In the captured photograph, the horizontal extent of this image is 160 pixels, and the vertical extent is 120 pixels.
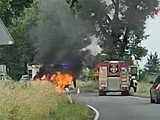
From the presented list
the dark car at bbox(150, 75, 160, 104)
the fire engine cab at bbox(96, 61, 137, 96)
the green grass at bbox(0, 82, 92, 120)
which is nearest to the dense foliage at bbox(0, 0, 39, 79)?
the fire engine cab at bbox(96, 61, 137, 96)

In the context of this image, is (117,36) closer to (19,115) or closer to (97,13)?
(97,13)

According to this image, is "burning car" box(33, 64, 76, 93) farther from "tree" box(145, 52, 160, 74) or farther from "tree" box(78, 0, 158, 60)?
"tree" box(145, 52, 160, 74)

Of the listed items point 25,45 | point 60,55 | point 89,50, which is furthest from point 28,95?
point 25,45

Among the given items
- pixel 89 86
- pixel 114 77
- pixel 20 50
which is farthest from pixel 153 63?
pixel 114 77

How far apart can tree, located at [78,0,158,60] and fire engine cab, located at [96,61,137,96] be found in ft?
37.9

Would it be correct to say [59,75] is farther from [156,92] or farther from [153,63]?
[153,63]

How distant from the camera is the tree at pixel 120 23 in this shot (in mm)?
66438

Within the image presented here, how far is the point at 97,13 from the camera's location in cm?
6988

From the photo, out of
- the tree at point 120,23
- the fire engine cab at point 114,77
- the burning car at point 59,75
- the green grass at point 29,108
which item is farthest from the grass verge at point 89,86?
the green grass at point 29,108

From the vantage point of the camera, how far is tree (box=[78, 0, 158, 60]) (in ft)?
218

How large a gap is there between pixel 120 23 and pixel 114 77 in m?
14.8

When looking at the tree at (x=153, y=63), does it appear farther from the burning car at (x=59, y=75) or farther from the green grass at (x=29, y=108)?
the green grass at (x=29, y=108)

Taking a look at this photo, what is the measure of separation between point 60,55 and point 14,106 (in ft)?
85.2

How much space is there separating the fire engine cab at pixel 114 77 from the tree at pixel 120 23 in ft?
37.9
